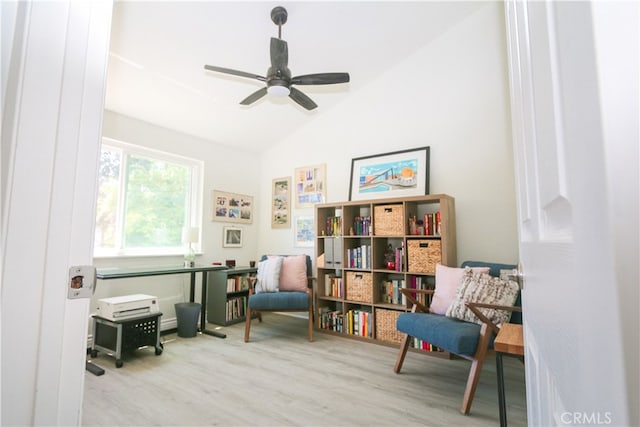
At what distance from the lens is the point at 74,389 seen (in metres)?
0.63

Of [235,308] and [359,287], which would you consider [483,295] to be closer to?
[359,287]

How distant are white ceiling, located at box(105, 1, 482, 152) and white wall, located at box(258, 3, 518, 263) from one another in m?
0.18

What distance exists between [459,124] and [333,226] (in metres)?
1.80

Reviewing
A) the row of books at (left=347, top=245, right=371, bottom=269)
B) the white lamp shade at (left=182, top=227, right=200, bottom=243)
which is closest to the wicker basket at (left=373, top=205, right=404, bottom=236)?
the row of books at (left=347, top=245, right=371, bottom=269)

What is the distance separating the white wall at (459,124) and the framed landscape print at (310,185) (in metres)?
0.17

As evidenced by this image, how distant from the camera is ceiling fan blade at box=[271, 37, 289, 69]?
2243 mm

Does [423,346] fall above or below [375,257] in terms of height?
below

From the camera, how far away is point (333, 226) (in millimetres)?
3787

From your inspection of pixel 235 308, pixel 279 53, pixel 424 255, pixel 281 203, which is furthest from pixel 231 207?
pixel 424 255

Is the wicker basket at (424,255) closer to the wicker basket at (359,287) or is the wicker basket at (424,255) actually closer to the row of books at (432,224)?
the row of books at (432,224)

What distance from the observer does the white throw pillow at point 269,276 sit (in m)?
3.65

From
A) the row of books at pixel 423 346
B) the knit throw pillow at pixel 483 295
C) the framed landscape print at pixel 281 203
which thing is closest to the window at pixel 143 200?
the framed landscape print at pixel 281 203

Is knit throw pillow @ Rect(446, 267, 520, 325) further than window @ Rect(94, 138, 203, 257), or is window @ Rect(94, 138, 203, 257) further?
window @ Rect(94, 138, 203, 257)

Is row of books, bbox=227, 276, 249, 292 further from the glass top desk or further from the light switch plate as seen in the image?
the light switch plate
